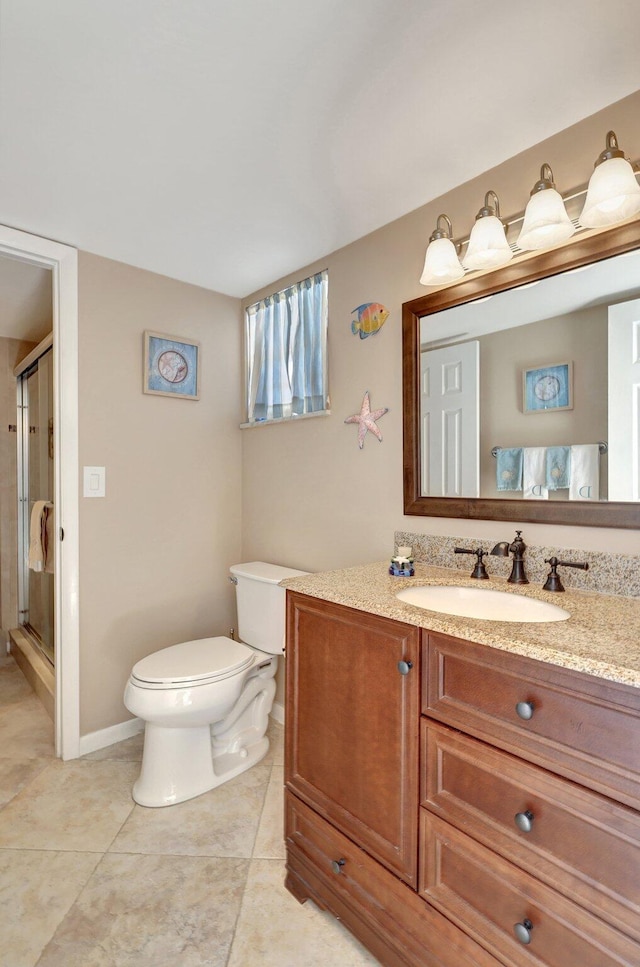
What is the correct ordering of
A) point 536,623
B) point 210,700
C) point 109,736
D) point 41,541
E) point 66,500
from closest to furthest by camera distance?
point 536,623 → point 210,700 → point 66,500 → point 109,736 → point 41,541

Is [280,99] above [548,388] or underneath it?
above

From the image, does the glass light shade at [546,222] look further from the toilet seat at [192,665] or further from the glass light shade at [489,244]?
the toilet seat at [192,665]

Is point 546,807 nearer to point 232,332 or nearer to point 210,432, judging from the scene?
point 210,432

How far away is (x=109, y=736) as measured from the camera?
219 cm

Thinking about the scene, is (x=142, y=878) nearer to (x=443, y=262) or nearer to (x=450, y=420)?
(x=450, y=420)

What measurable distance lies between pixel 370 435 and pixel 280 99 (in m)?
1.10

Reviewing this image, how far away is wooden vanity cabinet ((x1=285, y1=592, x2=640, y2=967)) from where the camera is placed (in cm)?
81

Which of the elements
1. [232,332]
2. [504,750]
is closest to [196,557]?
[232,332]

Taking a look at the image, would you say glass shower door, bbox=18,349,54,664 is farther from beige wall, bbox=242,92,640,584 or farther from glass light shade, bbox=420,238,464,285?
glass light shade, bbox=420,238,464,285

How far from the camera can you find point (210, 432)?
8.35 ft

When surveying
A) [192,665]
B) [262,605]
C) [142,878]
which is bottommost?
[142,878]

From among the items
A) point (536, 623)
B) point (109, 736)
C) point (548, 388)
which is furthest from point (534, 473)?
point (109, 736)

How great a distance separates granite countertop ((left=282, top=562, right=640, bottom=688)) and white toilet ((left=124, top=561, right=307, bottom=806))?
2.23 ft

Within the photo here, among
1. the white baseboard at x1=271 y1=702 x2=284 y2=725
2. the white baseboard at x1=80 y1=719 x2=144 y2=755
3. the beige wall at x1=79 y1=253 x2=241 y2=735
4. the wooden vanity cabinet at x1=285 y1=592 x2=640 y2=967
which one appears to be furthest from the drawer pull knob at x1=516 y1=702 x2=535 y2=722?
the white baseboard at x1=80 y1=719 x2=144 y2=755
